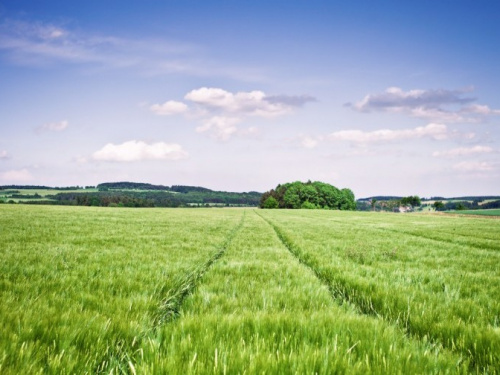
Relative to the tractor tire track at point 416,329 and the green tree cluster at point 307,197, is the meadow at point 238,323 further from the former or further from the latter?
the green tree cluster at point 307,197

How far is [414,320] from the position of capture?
3.72 metres

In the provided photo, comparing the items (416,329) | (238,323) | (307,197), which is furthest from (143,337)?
(307,197)

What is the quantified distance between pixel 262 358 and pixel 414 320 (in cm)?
261

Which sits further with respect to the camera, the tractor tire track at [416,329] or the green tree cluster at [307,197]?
the green tree cluster at [307,197]

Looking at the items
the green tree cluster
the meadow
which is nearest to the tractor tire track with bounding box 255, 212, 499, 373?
the meadow

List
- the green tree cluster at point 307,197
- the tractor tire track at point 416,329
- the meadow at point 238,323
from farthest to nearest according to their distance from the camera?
the green tree cluster at point 307,197, the tractor tire track at point 416,329, the meadow at point 238,323

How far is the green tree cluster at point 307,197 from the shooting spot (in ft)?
500

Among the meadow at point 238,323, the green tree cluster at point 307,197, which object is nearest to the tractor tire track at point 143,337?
the meadow at point 238,323

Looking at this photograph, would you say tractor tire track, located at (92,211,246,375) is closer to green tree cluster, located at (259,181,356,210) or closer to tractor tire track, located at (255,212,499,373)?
tractor tire track, located at (255,212,499,373)

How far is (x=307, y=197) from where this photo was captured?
155m

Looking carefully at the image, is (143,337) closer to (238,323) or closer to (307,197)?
(238,323)

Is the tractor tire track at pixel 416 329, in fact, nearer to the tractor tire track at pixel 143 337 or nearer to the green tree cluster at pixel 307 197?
the tractor tire track at pixel 143 337

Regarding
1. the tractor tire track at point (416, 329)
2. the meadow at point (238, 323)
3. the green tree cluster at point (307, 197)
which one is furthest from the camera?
the green tree cluster at point (307, 197)

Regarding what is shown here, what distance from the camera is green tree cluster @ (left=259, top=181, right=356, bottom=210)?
152500mm
